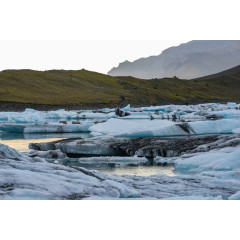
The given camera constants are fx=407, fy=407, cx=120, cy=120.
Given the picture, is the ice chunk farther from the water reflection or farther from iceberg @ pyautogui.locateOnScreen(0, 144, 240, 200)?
iceberg @ pyautogui.locateOnScreen(0, 144, 240, 200)

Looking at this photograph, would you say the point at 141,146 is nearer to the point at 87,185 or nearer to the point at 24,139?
the point at 87,185

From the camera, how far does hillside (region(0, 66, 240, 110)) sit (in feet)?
268

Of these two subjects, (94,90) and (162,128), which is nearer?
(162,128)

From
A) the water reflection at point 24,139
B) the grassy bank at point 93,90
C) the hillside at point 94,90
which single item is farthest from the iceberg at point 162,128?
the grassy bank at point 93,90

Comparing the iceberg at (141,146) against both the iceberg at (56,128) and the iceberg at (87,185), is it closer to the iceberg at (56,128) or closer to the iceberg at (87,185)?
the iceberg at (87,185)

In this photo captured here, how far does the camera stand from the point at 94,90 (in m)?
100

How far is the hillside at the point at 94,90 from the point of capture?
268 ft

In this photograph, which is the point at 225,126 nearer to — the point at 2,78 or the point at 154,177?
the point at 154,177

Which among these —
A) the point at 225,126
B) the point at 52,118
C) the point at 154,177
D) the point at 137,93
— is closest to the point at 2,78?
the point at 137,93

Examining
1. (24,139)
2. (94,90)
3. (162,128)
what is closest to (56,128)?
(24,139)

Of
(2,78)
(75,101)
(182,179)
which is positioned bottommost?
(182,179)

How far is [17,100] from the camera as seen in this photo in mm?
74000

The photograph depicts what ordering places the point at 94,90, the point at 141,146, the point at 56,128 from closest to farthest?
1. the point at 141,146
2. the point at 56,128
3. the point at 94,90

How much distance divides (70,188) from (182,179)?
385 centimetres
